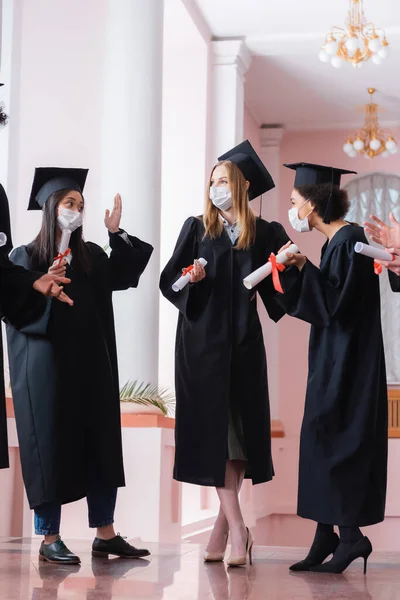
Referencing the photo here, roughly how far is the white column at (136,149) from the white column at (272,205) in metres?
5.50

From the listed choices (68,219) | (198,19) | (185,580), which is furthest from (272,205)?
(185,580)

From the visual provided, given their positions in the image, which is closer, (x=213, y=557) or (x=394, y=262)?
(x=394, y=262)

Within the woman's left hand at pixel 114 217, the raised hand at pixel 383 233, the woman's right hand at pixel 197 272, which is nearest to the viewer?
the raised hand at pixel 383 233

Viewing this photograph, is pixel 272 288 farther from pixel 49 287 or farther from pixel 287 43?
pixel 287 43

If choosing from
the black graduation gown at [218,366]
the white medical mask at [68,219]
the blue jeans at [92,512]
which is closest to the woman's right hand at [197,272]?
the black graduation gown at [218,366]

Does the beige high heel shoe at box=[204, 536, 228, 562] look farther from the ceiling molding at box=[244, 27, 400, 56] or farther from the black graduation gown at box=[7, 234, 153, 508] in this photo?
the ceiling molding at box=[244, 27, 400, 56]

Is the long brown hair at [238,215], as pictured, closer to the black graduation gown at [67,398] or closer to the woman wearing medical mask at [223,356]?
the woman wearing medical mask at [223,356]

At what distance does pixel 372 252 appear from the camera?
363 centimetres

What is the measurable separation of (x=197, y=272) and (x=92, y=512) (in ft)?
4.08

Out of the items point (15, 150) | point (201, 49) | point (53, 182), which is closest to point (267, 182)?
point (53, 182)

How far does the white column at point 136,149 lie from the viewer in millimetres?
7039

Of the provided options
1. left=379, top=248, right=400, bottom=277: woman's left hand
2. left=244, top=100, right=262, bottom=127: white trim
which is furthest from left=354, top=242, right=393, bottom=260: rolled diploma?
left=244, top=100, right=262, bottom=127: white trim

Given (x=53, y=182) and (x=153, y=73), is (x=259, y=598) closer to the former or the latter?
(x=53, y=182)

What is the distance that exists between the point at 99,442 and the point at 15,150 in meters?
2.75
